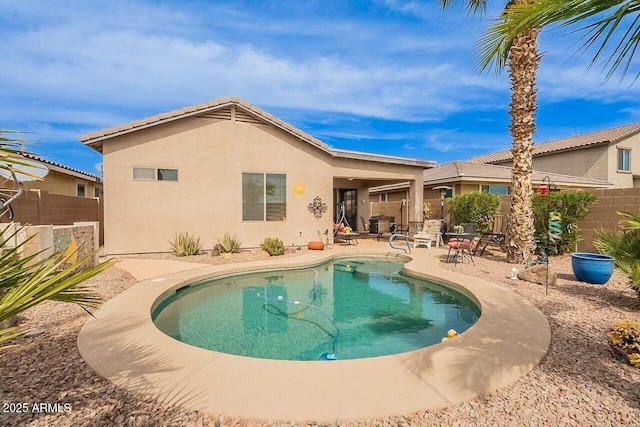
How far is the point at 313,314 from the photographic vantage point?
22.1ft

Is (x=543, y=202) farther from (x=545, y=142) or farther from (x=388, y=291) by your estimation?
(x=545, y=142)

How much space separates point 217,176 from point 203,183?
0.59 m

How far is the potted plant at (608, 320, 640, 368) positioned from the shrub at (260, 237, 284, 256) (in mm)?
9478

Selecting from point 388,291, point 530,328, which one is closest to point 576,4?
point 530,328

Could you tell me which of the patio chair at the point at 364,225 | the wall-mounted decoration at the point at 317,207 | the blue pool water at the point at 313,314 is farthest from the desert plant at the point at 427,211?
the blue pool water at the point at 313,314

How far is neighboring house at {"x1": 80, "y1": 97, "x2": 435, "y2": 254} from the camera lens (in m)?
10.9

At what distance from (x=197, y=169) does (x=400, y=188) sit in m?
16.1

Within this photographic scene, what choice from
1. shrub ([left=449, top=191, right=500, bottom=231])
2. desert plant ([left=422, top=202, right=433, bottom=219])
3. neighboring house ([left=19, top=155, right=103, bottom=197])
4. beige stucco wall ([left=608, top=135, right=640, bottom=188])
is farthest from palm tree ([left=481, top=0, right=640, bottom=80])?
beige stucco wall ([left=608, top=135, right=640, bottom=188])

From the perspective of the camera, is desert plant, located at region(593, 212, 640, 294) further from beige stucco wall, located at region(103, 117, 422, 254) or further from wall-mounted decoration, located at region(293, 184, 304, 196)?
wall-mounted decoration, located at region(293, 184, 304, 196)

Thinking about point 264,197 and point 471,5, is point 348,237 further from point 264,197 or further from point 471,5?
point 471,5

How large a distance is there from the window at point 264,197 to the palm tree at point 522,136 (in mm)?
8400

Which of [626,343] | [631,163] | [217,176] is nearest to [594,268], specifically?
[626,343]

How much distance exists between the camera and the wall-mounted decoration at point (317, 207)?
534 inches

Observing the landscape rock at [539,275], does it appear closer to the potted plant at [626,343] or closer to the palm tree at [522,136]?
the palm tree at [522,136]
